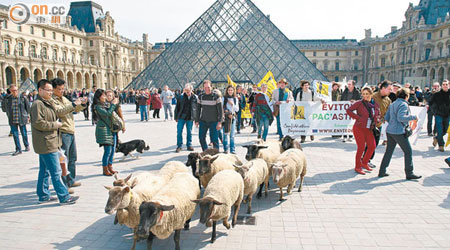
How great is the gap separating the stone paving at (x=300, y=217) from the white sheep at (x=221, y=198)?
318 mm

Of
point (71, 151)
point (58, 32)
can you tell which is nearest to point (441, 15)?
point (71, 151)

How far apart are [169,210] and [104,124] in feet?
10.3

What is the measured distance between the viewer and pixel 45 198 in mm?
4082

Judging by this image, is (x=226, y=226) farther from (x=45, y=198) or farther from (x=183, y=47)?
(x=183, y=47)

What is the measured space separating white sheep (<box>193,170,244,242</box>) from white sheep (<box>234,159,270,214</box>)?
15 cm

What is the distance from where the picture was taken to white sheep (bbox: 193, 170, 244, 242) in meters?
2.77

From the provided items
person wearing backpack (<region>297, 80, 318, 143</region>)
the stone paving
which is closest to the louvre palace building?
person wearing backpack (<region>297, 80, 318, 143</region>)

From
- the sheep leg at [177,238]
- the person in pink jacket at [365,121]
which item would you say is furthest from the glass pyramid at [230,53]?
the sheep leg at [177,238]

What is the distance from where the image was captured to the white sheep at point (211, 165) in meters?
3.77

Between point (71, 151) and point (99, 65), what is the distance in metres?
58.5

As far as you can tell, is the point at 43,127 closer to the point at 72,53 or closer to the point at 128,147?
the point at 128,147

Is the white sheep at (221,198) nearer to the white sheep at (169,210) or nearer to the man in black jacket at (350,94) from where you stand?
the white sheep at (169,210)

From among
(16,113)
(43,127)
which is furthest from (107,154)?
(16,113)
